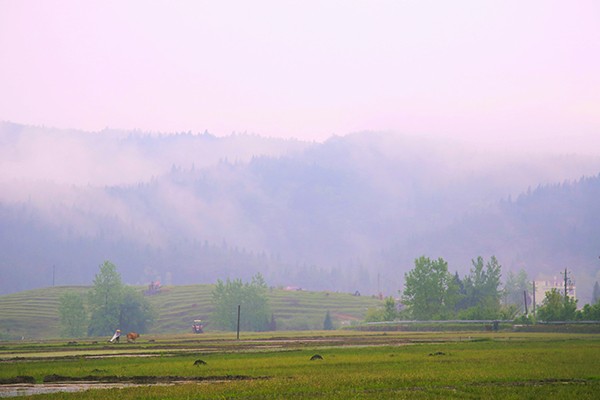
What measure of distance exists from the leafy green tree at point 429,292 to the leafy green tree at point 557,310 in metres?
47.9

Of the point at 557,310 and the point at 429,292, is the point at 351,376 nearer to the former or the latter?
the point at 557,310

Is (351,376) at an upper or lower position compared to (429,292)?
lower

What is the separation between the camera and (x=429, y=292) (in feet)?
641

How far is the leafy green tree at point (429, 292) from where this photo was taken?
19588 centimetres

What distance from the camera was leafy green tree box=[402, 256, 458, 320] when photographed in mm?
195875

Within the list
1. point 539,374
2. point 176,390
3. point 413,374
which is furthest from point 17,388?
point 539,374

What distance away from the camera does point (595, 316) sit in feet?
422

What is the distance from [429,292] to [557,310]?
56090mm

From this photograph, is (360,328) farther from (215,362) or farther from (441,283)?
(215,362)

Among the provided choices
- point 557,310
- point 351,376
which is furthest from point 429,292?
point 351,376

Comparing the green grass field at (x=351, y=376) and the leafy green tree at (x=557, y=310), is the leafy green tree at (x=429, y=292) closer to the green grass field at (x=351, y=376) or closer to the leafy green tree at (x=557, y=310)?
the leafy green tree at (x=557, y=310)

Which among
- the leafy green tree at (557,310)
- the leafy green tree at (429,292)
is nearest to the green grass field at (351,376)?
the leafy green tree at (557,310)

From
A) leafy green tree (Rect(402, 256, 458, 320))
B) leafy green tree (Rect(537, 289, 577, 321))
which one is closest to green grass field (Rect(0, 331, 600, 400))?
leafy green tree (Rect(537, 289, 577, 321))

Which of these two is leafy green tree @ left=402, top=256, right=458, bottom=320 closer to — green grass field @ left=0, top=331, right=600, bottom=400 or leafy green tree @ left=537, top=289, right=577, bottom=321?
leafy green tree @ left=537, top=289, right=577, bottom=321
